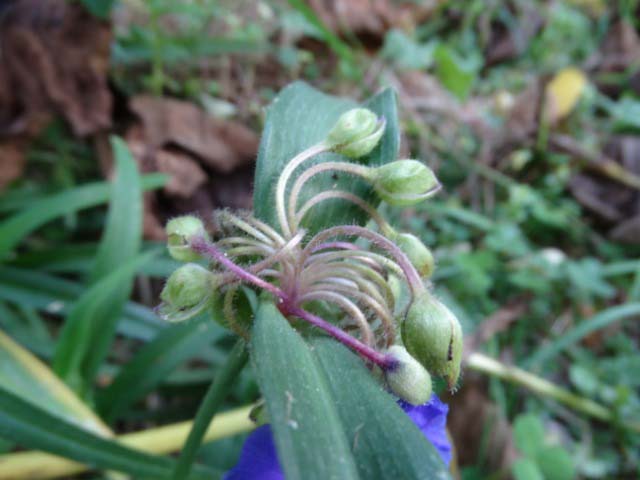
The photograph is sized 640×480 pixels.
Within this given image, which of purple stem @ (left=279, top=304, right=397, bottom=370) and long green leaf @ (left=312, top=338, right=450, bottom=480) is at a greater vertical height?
purple stem @ (left=279, top=304, right=397, bottom=370)

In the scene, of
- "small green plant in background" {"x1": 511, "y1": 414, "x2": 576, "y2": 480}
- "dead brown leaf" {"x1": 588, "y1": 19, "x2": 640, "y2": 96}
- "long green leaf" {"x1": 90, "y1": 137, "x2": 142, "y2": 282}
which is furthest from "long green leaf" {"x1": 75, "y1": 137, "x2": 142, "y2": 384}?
"dead brown leaf" {"x1": 588, "y1": 19, "x2": 640, "y2": 96}

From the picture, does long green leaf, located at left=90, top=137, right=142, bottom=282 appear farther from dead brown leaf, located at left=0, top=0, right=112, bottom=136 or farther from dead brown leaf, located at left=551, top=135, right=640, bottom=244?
dead brown leaf, located at left=551, top=135, right=640, bottom=244

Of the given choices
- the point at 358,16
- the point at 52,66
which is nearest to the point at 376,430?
the point at 52,66

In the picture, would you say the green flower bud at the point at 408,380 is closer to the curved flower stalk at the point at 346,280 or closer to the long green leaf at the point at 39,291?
the curved flower stalk at the point at 346,280

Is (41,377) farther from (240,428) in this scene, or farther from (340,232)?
(340,232)

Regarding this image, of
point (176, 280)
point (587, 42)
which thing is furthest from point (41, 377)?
point (587, 42)

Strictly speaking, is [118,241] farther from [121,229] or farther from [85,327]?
[85,327]
